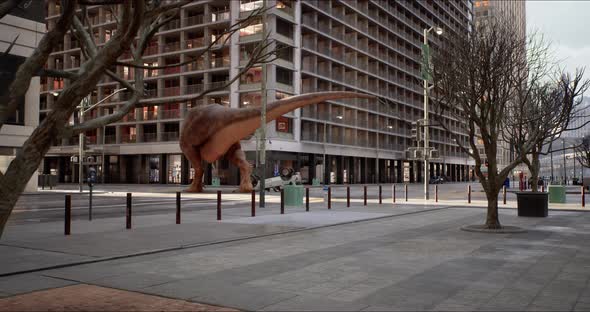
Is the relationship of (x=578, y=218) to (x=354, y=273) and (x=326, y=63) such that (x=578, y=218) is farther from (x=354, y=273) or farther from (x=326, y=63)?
(x=326, y=63)

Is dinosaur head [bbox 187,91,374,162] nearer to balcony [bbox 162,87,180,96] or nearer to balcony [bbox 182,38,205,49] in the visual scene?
balcony [bbox 162,87,180,96]

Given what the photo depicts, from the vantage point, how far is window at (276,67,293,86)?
5339 cm

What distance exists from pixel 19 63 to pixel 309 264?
3005 cm

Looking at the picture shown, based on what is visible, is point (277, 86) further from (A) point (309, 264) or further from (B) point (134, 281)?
(B) point (134, 281)

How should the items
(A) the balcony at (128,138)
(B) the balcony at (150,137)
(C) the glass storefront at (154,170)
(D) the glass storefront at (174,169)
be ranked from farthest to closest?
(A) the balcony at (128,138) → (C) the glass storefront at (154,170) → (B) the balcony at (150,137) → (D) the glass storefront at (174,169)

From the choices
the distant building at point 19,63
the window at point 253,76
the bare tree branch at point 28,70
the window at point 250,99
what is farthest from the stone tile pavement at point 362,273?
the window at point 253,76

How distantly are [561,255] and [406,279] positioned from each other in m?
3.81

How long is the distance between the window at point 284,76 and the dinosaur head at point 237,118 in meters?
23.2

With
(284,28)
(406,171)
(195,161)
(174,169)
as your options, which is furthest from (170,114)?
(406,171)

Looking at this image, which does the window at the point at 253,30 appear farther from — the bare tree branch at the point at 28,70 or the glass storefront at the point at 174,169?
the bare tree branch at the point at 28,70

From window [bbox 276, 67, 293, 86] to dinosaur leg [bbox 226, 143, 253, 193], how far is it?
21735mm

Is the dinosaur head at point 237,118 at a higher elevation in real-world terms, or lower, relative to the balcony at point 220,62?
lower

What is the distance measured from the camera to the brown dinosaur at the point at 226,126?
28.1 m

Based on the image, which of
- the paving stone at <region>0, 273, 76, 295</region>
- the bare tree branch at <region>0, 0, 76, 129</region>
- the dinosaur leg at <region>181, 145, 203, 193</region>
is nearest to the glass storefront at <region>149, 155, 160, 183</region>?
the dinosaur leg at <region>181, 145, 203, 193</region>
